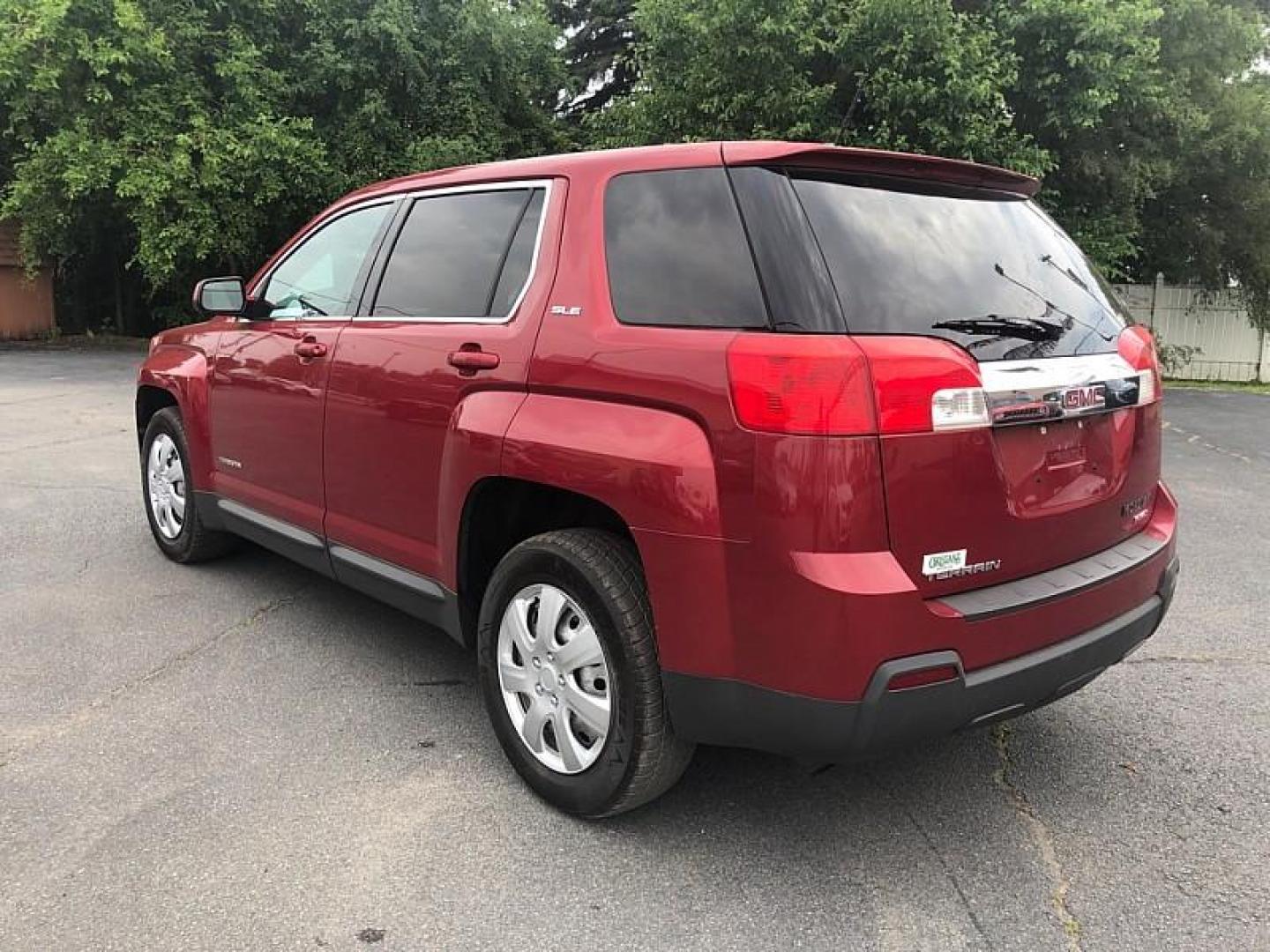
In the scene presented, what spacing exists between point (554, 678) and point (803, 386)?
1155mm

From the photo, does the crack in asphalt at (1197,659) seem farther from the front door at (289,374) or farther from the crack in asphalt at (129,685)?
the crack in asphalt at (129,685)

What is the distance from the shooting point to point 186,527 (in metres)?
5.10

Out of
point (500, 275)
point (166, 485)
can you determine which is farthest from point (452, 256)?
point (166, 485)

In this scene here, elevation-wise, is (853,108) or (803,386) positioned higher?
(853,108)

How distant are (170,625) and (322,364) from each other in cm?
150

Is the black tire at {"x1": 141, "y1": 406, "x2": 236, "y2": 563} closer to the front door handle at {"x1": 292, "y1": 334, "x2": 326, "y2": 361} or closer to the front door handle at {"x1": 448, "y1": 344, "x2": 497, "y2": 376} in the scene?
the front door handle at {"x1": 292, "y1": 334, "x2": 326, "y2": 361}

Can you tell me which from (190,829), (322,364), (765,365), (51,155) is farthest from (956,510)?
(51,155)

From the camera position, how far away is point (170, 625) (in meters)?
4.38

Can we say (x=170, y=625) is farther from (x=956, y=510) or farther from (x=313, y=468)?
(x=956, y=510)

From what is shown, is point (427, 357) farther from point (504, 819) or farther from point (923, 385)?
point (923, 385)

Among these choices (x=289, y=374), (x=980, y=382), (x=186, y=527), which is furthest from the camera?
(x=186, y=527)

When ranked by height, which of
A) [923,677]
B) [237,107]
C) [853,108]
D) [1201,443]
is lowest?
[1201,443]

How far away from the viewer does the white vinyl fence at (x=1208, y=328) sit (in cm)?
1838

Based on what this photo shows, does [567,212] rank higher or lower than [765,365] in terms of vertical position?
higher
